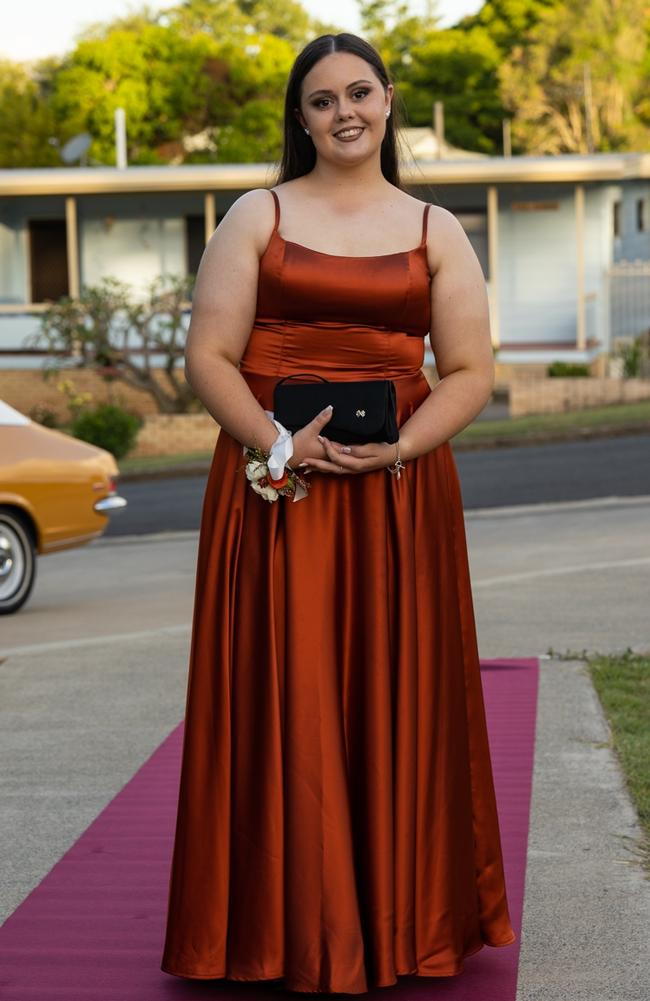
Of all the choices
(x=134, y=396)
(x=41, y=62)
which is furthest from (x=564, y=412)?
(x=41, y=62)

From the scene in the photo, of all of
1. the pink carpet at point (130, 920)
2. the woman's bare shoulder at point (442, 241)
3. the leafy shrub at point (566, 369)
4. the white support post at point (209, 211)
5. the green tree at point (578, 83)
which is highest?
the green tree at point (578, 83)

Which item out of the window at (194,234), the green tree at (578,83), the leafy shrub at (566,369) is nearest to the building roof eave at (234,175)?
the window at (194,234)

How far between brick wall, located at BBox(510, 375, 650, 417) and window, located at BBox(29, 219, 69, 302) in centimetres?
1132

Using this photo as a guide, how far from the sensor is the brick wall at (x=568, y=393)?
28.0m

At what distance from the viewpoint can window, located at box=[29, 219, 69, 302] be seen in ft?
114

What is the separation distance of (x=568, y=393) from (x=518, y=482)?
10046 mm

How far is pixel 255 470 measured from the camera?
3930 millimetres

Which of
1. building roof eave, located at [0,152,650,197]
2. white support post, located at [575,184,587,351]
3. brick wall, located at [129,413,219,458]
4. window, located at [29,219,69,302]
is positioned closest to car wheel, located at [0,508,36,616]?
brick wall, located at [129,413,219,458]

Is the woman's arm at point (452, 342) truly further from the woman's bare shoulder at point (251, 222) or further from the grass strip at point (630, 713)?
the grass strip at point (630, 713)

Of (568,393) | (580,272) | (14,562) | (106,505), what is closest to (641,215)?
(580,272)

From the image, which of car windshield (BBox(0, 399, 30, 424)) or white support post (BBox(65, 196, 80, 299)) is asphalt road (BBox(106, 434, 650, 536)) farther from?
white support post (BBox(65, 196, 80, 299))

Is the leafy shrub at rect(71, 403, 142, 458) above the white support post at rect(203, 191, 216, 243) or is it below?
below

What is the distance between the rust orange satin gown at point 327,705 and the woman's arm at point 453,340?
43 mm

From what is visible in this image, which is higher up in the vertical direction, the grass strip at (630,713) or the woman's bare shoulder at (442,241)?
the woman's bare shoulder at (442,241)
